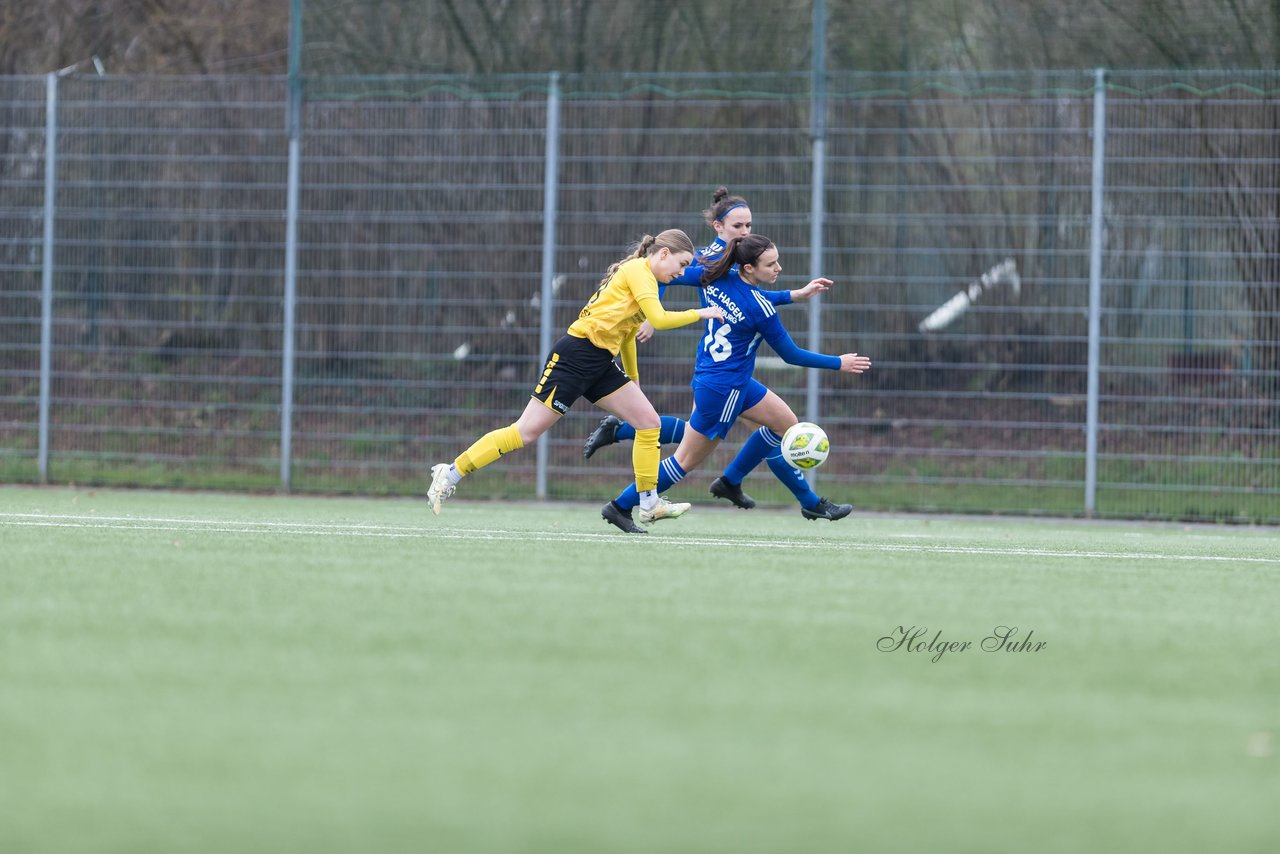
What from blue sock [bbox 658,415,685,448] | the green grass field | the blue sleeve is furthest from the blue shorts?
the green grass field

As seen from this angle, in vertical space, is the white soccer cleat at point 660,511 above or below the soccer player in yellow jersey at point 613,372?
below

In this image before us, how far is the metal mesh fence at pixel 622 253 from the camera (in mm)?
12203

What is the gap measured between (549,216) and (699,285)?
402cm

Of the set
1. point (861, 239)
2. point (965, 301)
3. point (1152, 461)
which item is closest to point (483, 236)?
point (861, 239)

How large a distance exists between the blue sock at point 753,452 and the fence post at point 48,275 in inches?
265

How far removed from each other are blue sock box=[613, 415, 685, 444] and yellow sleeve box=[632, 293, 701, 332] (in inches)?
37.5

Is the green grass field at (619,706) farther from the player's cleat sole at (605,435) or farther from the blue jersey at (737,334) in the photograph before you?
the player's cleat sole at (605,435)

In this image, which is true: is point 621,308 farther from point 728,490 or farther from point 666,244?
point 728,490

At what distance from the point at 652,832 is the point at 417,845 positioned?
0.37 metres

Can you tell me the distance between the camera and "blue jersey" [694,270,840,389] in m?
9.09

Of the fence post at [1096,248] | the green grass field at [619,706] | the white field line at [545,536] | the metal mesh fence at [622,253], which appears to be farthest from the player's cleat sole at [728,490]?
the fence post at [1096,248]

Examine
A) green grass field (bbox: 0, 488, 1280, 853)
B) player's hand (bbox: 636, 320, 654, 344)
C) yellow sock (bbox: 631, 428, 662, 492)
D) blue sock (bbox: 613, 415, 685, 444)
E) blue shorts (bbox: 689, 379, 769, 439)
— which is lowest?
green grass field (bbox: 0, 488, 1280, 853)

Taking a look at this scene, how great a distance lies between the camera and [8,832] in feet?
8.89

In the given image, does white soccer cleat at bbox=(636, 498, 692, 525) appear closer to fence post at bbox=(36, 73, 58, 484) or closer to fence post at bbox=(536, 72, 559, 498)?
fence post at bbox=(536, 72, 559, 498)
